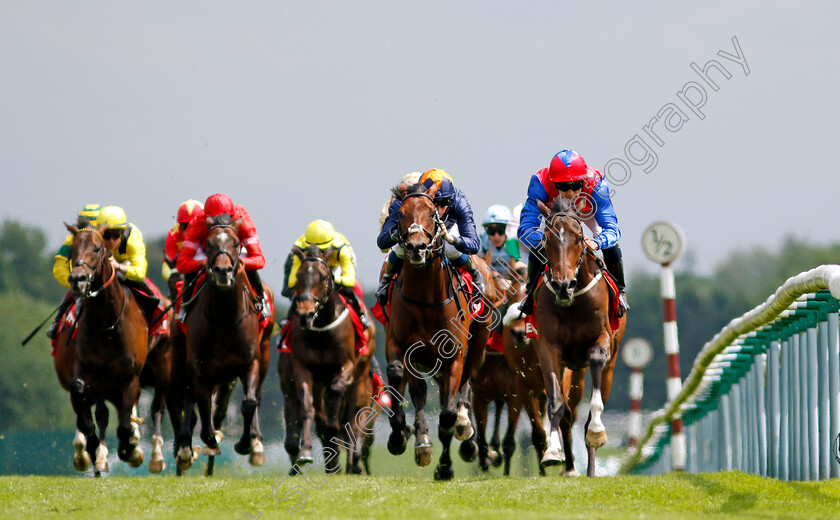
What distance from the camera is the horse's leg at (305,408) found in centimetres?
1048

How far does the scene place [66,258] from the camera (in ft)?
38.6

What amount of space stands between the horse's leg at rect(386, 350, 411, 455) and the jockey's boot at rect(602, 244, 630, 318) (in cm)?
193

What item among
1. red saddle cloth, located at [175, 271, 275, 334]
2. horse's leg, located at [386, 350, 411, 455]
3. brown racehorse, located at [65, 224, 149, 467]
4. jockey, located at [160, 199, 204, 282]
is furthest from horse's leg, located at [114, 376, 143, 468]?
horse's leg, located at [386, 350, 411, 455]

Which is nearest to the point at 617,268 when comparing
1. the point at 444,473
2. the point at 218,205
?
the point at 444,473

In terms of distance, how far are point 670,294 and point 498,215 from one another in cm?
233

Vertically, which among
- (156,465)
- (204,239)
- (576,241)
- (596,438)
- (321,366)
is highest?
(204,239)

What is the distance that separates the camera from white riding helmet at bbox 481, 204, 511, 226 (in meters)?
13.5

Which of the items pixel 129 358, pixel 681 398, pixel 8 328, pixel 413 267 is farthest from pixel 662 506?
pixel 8 328

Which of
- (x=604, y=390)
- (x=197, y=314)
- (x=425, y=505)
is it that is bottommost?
(x=425, y=505)

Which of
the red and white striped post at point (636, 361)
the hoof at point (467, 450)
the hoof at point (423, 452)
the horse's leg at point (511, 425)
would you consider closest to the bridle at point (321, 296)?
the hoof at point (467, 450)

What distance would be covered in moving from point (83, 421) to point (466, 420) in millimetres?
4031

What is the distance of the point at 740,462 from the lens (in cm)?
1045

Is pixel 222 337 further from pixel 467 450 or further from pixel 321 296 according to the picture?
pixel 467 450

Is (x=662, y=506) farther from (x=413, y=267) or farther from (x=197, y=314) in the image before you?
(x=197, y=314)
